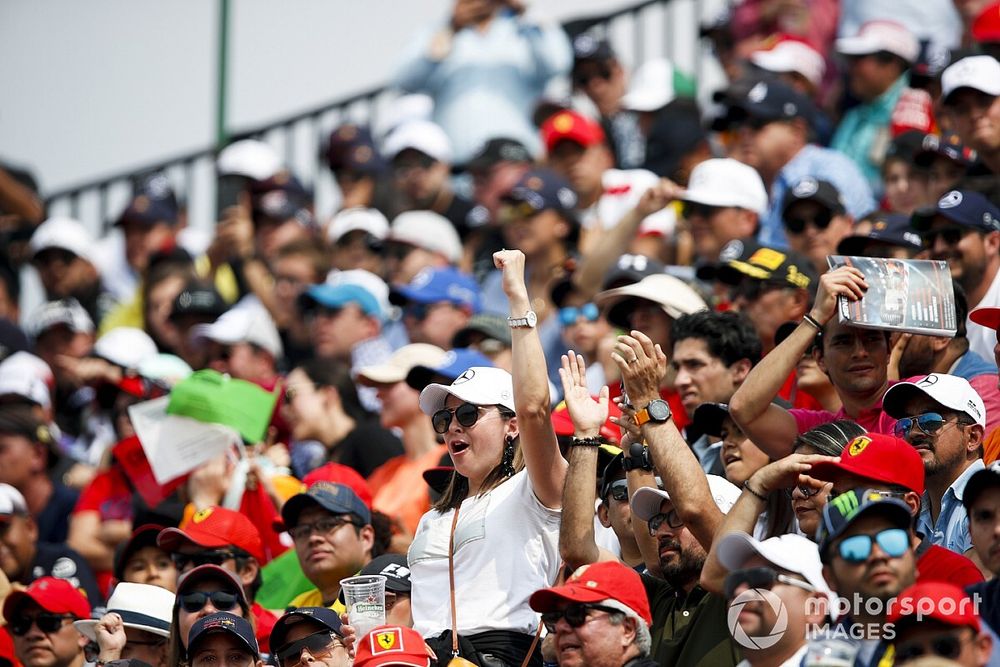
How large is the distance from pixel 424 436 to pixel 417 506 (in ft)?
2.14

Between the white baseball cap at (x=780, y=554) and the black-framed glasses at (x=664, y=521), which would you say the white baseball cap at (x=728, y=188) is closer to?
the black-framed glasses at (x=664, y=521)

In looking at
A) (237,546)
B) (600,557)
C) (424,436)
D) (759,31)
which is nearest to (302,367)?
(424,436)

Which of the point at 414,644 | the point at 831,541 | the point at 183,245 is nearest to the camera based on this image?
the point at 831,541

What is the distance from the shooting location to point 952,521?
7000 mm

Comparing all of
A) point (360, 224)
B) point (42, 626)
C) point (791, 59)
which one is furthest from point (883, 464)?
point (360, 224)

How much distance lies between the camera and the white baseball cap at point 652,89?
43.8 feet

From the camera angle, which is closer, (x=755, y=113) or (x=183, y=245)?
(x=755, y=113)

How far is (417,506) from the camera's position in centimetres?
932

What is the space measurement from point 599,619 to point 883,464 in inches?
44.3

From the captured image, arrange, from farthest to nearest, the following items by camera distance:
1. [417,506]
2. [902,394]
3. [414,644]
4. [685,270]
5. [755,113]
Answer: [755,113]
[685,270]
[417,506]
[902,394]
[414,644]

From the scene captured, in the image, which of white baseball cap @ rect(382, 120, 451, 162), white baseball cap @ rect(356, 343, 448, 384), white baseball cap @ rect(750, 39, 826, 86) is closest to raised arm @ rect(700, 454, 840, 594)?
white baseball cap @ rect(356, 343, 448, 384)

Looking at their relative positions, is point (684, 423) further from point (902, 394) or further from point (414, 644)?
point (414, 644)

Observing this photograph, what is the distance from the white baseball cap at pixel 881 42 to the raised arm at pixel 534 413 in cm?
555

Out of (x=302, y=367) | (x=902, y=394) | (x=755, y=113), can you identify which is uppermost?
(x=902, y=394)
